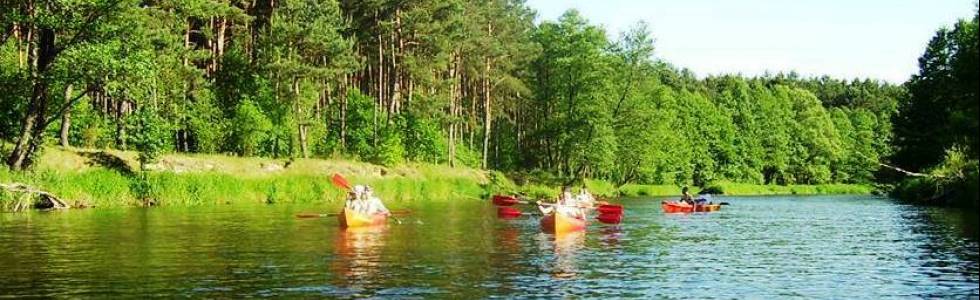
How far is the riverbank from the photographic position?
139 ft

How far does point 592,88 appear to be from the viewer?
7706 centimetres

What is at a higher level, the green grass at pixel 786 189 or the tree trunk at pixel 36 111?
the tree trunk at pixel 36 111

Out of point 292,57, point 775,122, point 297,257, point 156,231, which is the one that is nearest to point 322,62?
point 292,57

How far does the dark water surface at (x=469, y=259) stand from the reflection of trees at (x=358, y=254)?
5 cm

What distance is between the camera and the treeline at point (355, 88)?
42125mm

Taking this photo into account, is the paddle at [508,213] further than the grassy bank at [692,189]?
No

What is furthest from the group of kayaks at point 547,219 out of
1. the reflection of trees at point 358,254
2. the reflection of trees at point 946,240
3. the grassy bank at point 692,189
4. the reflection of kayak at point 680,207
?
the grassy bank at point 692,189

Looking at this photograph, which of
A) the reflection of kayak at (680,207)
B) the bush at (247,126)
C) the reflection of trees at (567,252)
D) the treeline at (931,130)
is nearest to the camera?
the reflection of trees at (567,252)

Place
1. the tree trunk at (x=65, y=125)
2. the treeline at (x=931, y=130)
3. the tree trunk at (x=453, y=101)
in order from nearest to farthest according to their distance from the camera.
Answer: the tree trunk at (x=65, y=125) < the treeline at (x=931, y=130) < the tree trunk at (x=453, y=101)

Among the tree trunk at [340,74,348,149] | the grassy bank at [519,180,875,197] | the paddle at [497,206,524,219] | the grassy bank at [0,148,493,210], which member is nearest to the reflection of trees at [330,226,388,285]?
the paddle at [497,206,524,219]

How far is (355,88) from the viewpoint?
72438 mm

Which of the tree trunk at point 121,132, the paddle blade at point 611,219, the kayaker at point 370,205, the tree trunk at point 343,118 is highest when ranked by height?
the tree trunk at point 343,118

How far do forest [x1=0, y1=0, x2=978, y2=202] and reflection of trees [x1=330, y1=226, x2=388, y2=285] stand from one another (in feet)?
49.7

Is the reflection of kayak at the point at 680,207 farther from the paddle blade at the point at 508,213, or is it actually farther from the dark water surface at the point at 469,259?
the paddle blade at the point at 508,213
